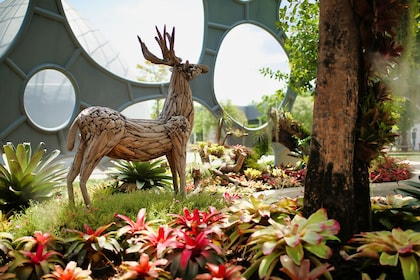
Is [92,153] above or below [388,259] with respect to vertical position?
above

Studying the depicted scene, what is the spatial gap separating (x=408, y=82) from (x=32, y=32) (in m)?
6.36

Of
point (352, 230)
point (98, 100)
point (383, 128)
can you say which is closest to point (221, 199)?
point (352, 230)

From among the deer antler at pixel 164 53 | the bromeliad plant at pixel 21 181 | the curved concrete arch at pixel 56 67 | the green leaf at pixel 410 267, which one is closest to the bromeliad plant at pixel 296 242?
the green leaf at pixel 410 267

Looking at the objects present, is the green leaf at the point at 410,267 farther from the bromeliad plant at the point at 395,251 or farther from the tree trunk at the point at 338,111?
the tree trunk at the point at 338,111

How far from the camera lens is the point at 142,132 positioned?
10.5ft

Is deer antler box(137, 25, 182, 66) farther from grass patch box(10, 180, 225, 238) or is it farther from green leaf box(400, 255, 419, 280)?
green leaf box(400, 255, 419, 280)

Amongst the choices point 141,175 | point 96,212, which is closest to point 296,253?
point 96,212

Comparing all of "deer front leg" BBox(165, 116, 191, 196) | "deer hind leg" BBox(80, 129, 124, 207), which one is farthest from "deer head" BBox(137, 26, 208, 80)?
"deer hind leg" BBox(80, 129, 124, 207)

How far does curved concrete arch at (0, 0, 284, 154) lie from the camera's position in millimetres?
5707

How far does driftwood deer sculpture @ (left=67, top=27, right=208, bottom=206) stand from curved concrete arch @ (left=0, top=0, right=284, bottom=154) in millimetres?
3638

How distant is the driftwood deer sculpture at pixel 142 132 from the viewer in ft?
9.36

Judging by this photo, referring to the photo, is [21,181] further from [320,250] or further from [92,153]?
[320,250]

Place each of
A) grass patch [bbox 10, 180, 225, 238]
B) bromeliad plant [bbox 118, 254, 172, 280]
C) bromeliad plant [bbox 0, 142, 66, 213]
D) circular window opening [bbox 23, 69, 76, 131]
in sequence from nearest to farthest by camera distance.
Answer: bromeliad plant [bbox 118, 254, 172, 280] < grass patch [bbox 10, 180, 225, 238] < bromeliad plant [bbox 0, 142, 66, 213] < circular window opening [bbox 23, 69, 76, 131]

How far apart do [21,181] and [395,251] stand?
3.33 m
